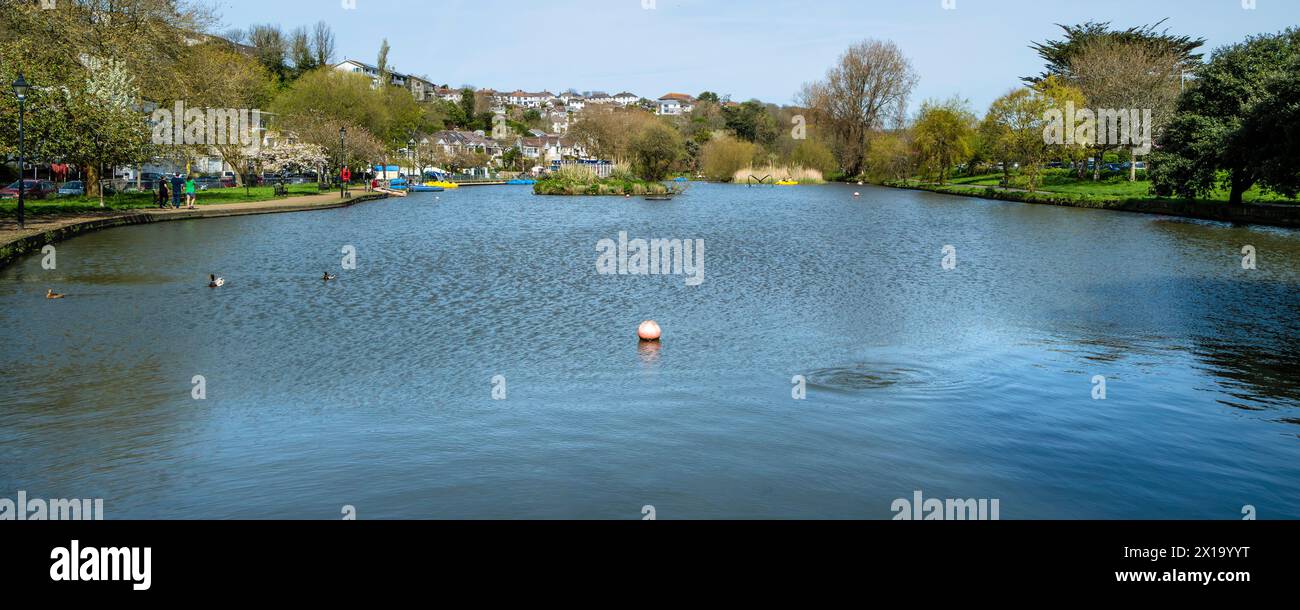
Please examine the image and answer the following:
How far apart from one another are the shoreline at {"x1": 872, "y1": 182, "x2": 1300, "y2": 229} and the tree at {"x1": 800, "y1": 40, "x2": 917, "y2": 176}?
41.9m

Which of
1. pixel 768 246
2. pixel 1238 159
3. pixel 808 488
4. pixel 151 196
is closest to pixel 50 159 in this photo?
pixel 151 196

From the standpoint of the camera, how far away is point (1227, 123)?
46.9 m

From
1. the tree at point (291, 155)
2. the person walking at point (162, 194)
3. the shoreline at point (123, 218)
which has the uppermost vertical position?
the tree at point (291, 155)

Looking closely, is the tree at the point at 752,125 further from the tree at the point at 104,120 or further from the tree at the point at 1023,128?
the tree at the point at 104,120

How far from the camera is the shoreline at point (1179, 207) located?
144 feet

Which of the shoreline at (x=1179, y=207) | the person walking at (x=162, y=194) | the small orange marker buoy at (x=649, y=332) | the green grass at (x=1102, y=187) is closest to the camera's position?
the small orange marker buoy at (x=649, y=332)

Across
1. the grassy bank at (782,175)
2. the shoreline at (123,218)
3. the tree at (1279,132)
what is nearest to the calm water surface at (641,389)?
the shoreline at (123,218)

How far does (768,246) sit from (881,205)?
32555mm

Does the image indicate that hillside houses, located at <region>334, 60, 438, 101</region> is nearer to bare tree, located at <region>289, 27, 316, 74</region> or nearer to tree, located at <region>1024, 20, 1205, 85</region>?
bare tree, located at <region>289, 27, 316, 74</region>

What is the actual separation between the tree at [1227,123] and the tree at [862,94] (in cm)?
6247

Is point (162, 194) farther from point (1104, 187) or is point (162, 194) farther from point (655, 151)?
point (1104, 187)

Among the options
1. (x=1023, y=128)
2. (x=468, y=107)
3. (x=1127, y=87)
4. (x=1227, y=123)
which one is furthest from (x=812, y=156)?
(x=468, y=107)

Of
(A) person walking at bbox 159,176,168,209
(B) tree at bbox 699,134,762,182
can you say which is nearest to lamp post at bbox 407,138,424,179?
(B) tree at bbox 699,134,762,182
